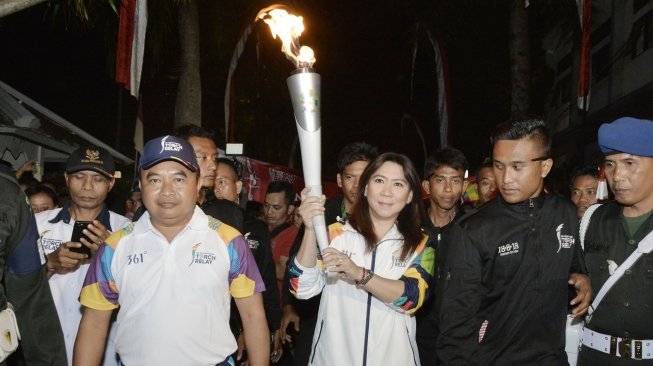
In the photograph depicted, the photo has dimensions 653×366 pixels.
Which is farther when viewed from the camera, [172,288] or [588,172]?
[588,172]

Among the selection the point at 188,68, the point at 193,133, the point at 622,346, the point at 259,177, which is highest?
the point at 188,68

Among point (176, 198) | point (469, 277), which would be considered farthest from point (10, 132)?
point (469, 277)

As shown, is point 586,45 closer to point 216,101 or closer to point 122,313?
point 122,313

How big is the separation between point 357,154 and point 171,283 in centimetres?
265

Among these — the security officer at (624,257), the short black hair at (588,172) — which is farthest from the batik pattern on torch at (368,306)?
the short black hair at (588,172)

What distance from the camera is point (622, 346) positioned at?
3.81 meters

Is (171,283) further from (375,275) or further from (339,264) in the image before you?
(375,275)

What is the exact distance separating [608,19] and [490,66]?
14.8 feet

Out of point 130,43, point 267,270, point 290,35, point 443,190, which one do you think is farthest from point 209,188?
point 130,43

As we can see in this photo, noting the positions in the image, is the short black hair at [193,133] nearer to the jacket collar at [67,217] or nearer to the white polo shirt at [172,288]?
the jacket collar at [67,217]

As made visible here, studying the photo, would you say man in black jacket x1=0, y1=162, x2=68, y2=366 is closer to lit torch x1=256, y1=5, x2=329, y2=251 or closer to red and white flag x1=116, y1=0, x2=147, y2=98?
lit torch x1=256, y1=5, x2=329, y2=251

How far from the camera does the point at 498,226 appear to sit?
12.9 feet

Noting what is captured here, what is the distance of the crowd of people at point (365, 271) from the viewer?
3377mm

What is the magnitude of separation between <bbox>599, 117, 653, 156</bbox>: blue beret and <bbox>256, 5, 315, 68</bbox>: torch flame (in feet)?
6.57
